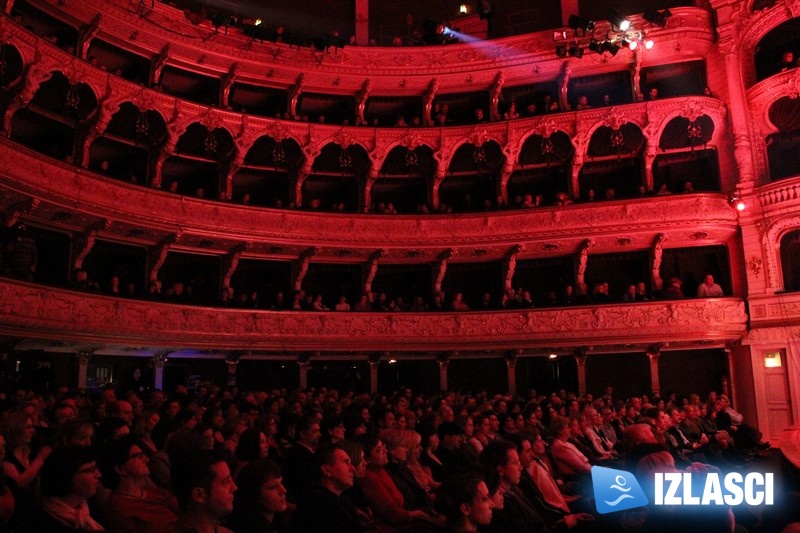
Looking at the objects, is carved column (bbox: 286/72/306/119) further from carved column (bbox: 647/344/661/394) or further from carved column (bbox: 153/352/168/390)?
carved column (bbox: 647/344/661/394)

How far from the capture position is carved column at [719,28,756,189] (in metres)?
20.1

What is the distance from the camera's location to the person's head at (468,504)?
4.15 meters

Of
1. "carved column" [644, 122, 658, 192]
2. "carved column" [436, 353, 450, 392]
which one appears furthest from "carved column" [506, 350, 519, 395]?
"carved column" [644, 122, 658, 192]

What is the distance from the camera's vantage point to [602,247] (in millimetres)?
22047

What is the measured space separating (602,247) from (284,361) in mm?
10601

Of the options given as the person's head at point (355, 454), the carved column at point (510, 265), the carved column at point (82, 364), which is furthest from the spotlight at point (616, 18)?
the carved column at point (82, 364)

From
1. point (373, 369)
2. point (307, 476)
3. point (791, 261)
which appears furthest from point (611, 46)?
point (307, 476)

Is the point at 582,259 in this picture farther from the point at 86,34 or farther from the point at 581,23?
the point at 86,34

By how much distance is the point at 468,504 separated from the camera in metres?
4.16

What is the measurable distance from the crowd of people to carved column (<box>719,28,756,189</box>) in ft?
42.1

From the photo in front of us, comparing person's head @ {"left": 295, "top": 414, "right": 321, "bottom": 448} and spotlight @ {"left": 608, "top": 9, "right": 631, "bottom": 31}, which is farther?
spotlight @ {"left": 608, "top": 9, "right": 631, "bottom": 31}

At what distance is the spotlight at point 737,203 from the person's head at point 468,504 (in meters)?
18.2

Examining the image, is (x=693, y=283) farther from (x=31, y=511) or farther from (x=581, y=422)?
(x=31, y=511)

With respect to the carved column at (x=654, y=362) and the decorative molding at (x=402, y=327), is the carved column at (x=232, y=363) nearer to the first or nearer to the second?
the decorative molding at (x=402, y=327)
